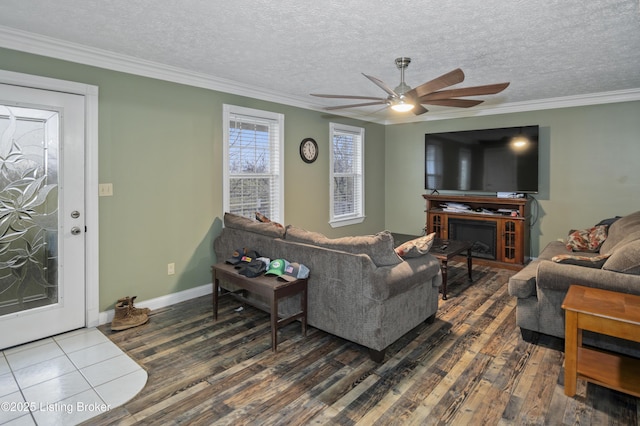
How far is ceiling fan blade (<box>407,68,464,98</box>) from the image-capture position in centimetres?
244

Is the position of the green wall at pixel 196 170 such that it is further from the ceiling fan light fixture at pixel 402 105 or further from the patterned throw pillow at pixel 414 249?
the patterned throw pillow at pixel 414 249

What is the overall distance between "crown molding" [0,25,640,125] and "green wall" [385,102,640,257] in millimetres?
A: 114

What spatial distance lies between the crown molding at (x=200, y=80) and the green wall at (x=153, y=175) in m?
0.06

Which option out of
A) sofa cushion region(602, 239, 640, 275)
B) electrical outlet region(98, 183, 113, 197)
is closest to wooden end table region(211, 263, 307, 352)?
electrical outlet region(98, 183, 113, 197)

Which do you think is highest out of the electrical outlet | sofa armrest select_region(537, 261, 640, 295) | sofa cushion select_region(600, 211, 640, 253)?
the electrical outlet

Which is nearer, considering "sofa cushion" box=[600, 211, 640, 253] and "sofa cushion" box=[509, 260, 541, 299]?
"sofa cushion" box=[509, 260, 541, 299]

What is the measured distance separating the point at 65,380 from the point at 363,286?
2171mm

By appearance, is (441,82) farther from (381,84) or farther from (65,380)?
(65,380)

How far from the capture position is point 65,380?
2434 millimetres

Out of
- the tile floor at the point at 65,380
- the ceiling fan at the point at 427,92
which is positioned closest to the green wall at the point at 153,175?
the tile floor at the point at 65,380

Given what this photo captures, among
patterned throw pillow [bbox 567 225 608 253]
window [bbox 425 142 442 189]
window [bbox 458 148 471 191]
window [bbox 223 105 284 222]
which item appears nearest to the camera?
patterned throw pillow [bbox 567 225 608 253]

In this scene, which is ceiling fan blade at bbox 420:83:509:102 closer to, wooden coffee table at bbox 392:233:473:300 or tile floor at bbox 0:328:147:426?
wooden coffee table at bbox 392:233:473:300

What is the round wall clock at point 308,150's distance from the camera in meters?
5.24

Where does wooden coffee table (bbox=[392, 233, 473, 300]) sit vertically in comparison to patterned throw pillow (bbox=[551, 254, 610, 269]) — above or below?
below
